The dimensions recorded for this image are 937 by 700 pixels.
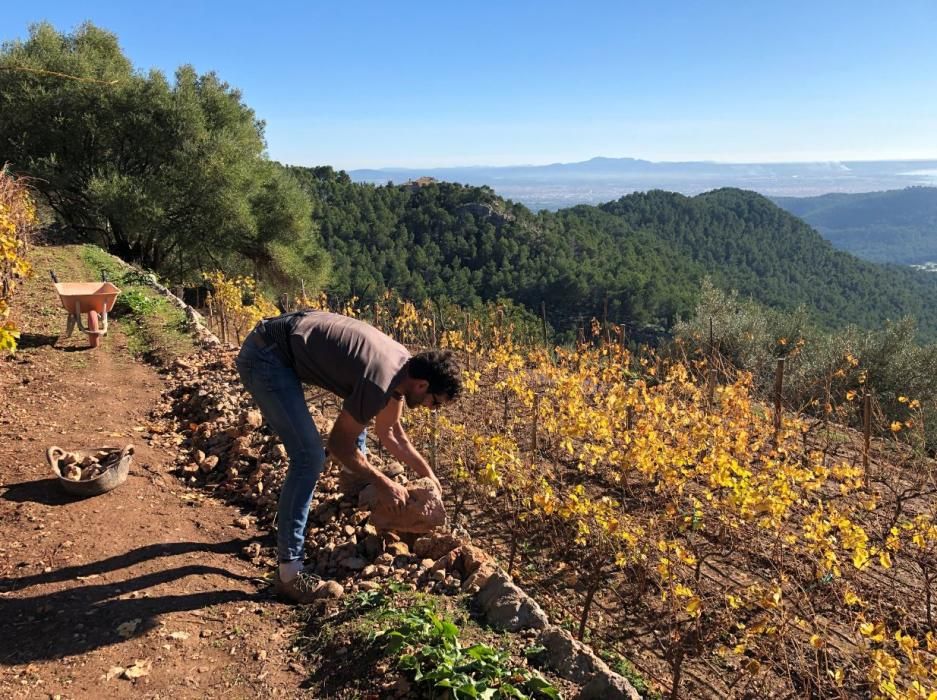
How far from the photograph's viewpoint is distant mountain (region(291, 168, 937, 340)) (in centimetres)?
4112

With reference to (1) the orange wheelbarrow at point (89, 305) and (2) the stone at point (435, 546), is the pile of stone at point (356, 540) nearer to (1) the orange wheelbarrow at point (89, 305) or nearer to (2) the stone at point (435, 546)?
(2) the stone at point (435, 546)

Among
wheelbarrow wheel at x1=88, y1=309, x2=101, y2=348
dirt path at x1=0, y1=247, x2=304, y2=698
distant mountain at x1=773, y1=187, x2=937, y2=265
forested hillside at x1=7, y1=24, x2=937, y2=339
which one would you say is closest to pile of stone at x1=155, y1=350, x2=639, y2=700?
dirt path at x1=0, y1=247, x2=304, y2=698

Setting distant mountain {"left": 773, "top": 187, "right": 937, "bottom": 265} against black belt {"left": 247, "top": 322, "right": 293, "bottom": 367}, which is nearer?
black belt {"left": 247, "top": 322, "right": 293, "bottom": 367}

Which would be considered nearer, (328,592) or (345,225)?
(328,592)

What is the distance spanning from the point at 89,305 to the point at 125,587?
4.33m

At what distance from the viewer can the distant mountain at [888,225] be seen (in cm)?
15662

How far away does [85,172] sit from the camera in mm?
14492

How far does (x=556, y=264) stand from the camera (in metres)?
45.8

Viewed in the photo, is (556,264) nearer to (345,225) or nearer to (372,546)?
(345,225)

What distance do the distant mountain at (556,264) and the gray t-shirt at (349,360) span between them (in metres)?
29.7

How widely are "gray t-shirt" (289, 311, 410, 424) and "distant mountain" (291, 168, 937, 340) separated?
97.4 ft

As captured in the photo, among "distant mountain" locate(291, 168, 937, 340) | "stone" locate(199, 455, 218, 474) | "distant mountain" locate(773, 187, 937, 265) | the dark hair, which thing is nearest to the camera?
the dark hair

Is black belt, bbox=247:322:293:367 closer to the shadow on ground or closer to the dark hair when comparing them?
the dark hair

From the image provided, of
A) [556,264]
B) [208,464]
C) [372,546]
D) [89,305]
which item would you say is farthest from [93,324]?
[556,264]
